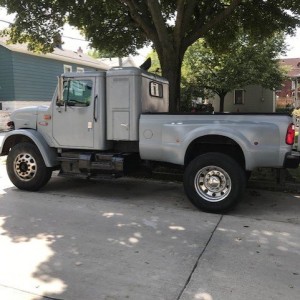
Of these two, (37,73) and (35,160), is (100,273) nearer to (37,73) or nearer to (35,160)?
(35,160)

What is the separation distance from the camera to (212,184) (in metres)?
6.42

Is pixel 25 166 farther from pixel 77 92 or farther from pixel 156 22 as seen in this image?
pixel 156 22

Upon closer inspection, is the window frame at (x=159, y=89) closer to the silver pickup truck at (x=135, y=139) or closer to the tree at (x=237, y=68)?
the silver pickup truck at (x=135, y=139)

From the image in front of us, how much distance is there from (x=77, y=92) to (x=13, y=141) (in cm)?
178

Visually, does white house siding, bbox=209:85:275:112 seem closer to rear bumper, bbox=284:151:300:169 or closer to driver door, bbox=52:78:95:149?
driver door, bbox=52:78:95:149

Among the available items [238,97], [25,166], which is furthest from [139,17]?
[238,97]

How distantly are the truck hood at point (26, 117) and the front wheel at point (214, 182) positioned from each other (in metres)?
3.25

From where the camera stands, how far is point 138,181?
8836 mm

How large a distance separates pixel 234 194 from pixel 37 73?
72.4 feet

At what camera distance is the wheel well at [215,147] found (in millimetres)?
6457

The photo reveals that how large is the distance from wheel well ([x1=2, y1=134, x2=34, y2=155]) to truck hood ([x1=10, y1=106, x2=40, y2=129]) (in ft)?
0.66

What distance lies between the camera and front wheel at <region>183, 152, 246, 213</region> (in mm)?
6215

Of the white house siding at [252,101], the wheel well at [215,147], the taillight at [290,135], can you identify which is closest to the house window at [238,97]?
the white house siding at [252,101]

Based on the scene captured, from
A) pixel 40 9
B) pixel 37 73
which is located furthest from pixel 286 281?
pixel 37 73
